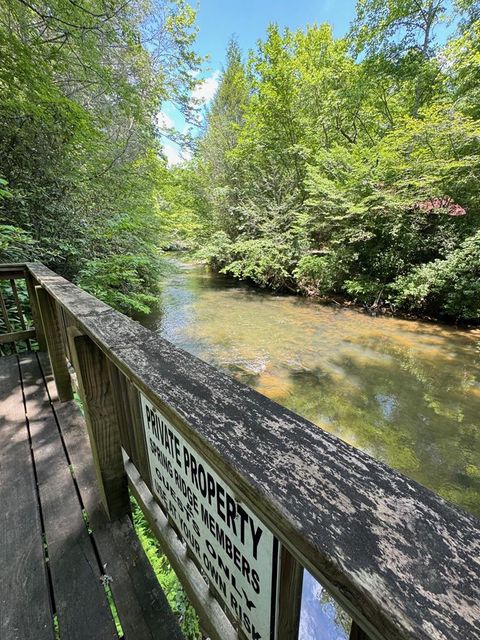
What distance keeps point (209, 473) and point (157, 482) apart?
0.44 metres

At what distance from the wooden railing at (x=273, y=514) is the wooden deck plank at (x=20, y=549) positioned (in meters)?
0.45

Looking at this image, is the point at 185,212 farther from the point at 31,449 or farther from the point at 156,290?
the point at 31,449

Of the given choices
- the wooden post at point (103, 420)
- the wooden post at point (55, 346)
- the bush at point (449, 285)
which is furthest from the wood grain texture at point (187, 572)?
the bush at point (449, 285)

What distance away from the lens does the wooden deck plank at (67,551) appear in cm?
95

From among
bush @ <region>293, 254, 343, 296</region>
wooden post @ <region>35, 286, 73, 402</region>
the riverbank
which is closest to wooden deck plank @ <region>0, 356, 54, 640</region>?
wooden post @ <region>35, 286, 73, 402</region>

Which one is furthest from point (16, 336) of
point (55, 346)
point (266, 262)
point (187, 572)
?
point (266, 262)

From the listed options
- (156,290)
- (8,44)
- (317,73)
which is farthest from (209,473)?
(317,73)

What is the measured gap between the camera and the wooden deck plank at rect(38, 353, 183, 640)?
3.10 ft

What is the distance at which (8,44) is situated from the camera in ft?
12.2

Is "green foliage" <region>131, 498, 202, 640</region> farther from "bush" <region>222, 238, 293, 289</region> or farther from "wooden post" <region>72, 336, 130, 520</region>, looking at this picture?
"bush" <region>222, 238, 293, 289</region>

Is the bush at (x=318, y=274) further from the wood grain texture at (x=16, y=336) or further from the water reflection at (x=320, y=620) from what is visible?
the water reflection at (x=320, y=620)

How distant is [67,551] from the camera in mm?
1168

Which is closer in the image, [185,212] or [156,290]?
[156,290]

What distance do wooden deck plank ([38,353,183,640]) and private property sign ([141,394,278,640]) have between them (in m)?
0.42
